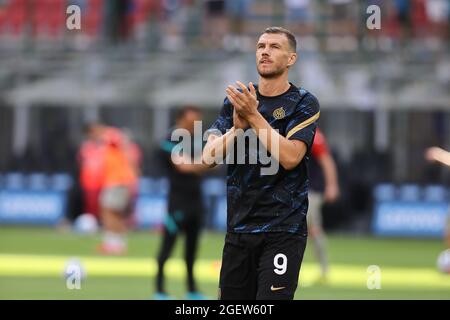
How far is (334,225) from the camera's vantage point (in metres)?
29.2

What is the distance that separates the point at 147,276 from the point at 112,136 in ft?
19.7

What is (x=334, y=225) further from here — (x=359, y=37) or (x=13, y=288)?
(x=13, y=288)

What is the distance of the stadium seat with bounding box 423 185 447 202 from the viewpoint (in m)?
28.7

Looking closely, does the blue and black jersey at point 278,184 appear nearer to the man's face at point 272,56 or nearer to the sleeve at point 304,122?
the sleeve at point 304,122

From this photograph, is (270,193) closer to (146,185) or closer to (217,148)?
(217,148)

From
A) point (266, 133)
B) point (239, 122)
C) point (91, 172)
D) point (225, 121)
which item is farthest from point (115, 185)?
point (266, 133)

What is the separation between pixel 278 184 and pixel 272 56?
97cm

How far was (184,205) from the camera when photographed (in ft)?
53.5

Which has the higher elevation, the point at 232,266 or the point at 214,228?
the point at 232,266

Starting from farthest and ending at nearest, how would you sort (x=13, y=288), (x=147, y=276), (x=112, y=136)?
1. (x=112, y=136)
2. (x=147, y=276)
3. (x=13, y=288)

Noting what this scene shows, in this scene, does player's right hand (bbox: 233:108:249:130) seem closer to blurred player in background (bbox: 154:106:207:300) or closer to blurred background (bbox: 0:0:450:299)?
blurred player in background (bbox: 154:106:207:300)

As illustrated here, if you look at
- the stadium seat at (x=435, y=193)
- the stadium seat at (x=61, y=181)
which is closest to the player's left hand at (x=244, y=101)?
the stadium seat at (x=435, y=193)
